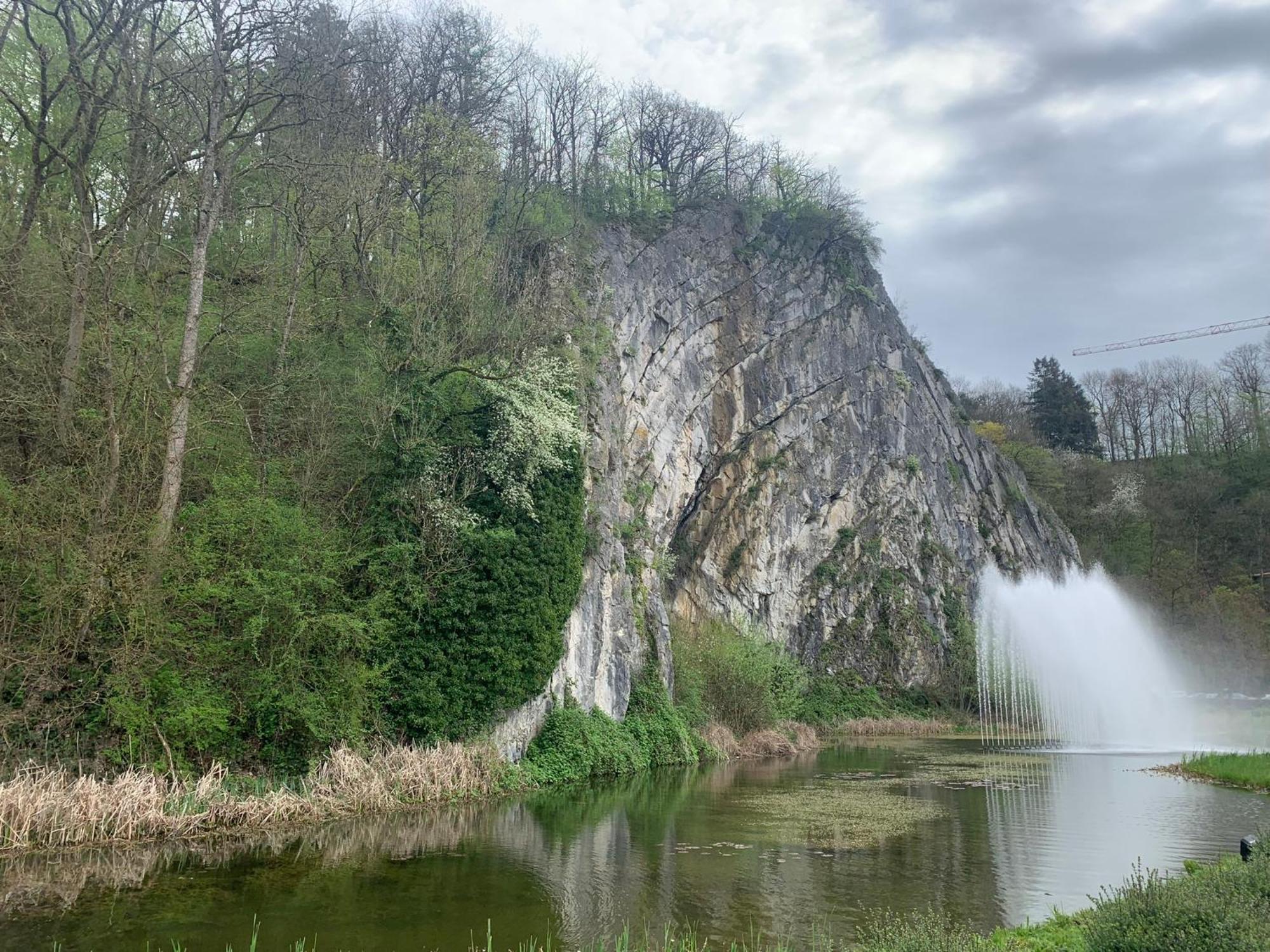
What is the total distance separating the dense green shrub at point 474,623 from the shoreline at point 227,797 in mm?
810

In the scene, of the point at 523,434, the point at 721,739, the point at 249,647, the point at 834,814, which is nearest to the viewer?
the point at 249,647

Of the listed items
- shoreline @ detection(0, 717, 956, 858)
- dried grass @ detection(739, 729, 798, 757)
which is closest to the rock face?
dried grass @ detection(739, 729, 798, 757)

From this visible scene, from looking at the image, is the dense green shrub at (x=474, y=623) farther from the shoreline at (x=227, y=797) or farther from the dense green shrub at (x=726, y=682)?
the dense green shrub at (x=726, y=682)

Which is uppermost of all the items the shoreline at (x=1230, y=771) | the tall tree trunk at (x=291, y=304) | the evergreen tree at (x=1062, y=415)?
the evergreen tree at (x=1062, y=415)

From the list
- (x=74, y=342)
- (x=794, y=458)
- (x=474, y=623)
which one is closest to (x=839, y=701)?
(x=794, y=458)

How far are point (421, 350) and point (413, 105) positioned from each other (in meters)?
14.8

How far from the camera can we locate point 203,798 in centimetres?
1302

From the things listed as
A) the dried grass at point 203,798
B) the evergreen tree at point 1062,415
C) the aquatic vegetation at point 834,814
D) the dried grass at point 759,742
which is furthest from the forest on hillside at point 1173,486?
the dried grass at point 203,798

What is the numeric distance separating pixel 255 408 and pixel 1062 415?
229ft

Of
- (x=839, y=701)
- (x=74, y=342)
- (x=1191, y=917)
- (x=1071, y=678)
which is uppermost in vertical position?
(x=74, y=342)

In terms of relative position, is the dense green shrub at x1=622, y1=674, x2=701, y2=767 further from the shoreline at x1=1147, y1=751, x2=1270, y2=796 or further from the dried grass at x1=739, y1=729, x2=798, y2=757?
the shoreline at x1=1147, y1=751, x2=1270, y2=796

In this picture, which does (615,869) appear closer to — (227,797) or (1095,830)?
(227,797)

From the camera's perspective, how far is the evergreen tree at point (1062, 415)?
72.9 meters

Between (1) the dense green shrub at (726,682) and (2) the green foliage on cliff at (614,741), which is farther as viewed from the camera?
(1) the dense green shrub at (726,682)
